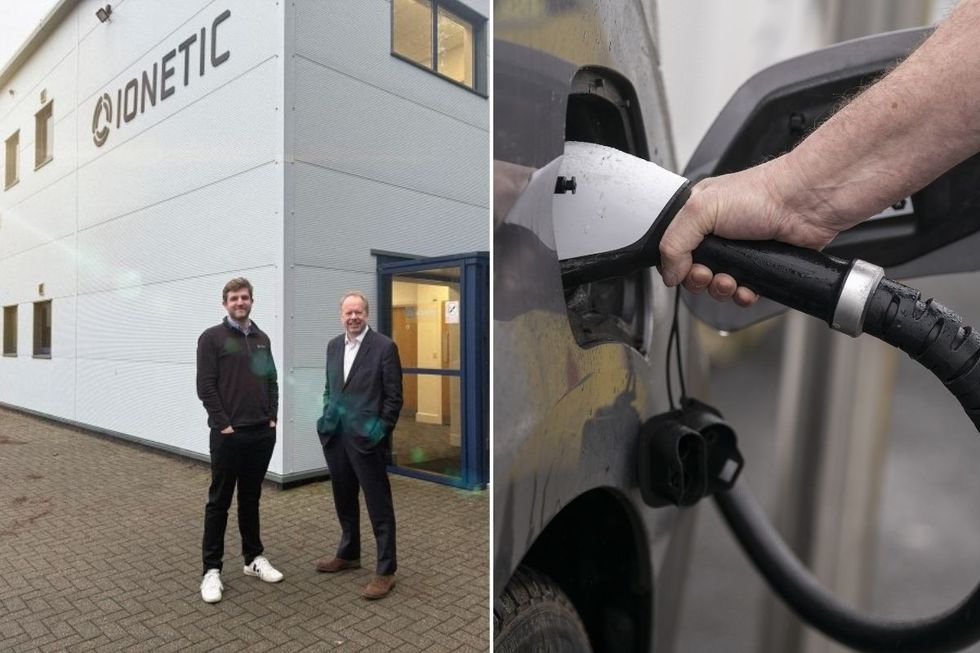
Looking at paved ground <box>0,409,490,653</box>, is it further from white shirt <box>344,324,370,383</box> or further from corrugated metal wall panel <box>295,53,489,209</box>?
corrugated metal wall panel <box>295,53,489,209</box>

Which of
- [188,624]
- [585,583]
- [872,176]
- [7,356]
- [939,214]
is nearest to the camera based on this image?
[872,176]

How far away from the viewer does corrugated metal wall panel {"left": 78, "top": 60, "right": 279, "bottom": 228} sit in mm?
792

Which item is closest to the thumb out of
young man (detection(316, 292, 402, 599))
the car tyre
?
the car tyre

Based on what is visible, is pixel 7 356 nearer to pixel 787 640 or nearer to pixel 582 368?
pixel 582 368

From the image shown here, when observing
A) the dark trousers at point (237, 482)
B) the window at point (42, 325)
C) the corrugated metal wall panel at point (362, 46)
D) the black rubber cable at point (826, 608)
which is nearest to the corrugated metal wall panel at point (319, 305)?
the dark trousers at point (237, 482)

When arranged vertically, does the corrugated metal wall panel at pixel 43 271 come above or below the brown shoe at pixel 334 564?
above

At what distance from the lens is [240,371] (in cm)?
87

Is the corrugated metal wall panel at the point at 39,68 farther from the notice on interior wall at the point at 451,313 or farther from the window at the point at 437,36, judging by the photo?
the notice on interior wall at the point at 451,313

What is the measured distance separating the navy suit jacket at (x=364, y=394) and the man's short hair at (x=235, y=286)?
Answer: 0.43 ft

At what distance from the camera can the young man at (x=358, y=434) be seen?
0.84m

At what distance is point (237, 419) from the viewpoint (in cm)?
93

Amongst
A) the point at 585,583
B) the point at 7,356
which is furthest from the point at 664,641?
the point at 7,356

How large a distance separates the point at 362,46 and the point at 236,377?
49 centimetres

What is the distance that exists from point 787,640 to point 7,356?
4.42ft
